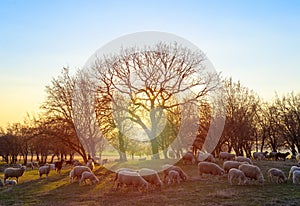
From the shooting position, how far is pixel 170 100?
39125 mm

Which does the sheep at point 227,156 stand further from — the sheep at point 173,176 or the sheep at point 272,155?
the sheep at point 272,155

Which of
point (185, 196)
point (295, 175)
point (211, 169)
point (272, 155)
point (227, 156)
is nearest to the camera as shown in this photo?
point (185, 196)

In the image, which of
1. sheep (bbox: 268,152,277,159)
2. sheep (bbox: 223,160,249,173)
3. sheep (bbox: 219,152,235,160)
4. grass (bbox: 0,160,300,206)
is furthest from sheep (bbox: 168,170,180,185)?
sheep (bbox: 268,152,277,159)

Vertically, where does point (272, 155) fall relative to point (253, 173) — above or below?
above

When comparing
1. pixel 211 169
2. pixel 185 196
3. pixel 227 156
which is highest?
pixel 227 156

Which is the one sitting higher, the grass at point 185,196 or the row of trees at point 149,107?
the row of trees at point 149,107

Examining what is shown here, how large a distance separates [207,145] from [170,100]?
326 inches

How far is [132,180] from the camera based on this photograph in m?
18.7

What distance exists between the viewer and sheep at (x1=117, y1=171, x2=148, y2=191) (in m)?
18.7

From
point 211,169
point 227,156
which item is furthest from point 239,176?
point 227,156

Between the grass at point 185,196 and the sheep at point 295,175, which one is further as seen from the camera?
the sheep at point 295,175

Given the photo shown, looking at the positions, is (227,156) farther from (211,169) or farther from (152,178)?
(152,178)

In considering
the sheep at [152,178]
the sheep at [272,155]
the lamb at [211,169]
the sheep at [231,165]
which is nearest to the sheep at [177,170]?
the lamb at [211,169]

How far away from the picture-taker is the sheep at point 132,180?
18.7 metres
